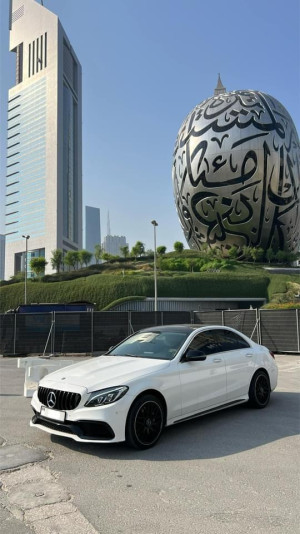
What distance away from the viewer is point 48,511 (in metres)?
3.38

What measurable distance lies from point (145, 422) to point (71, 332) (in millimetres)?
13287

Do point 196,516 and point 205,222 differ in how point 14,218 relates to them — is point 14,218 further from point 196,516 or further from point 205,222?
point 196,516

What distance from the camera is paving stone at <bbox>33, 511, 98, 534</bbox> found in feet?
10.0

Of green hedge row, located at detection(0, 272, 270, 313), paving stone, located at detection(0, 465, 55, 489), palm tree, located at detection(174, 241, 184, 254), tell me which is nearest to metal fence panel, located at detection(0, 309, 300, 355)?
paving stone, located at detection(0, 465, 55, 489)

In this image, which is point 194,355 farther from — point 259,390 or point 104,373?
point 259,390

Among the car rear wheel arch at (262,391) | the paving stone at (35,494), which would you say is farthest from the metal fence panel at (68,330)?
the paving stone at (35,494)

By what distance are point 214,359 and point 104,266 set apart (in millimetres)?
60055

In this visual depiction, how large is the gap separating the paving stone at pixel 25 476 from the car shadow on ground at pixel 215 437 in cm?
70

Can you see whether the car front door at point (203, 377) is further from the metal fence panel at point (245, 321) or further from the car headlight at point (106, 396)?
the metal fence panel at point (245, 321)

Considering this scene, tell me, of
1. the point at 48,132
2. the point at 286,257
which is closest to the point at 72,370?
the point at 286,257

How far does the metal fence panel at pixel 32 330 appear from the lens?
58.6 feet

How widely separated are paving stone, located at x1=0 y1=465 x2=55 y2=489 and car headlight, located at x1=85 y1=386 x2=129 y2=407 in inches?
32.2

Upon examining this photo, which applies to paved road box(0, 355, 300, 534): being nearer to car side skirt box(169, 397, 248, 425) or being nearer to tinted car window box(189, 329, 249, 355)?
car side skirt box(169, 397, 248, 425)

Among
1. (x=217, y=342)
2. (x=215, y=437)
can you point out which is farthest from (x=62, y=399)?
(x=217, y=342)
